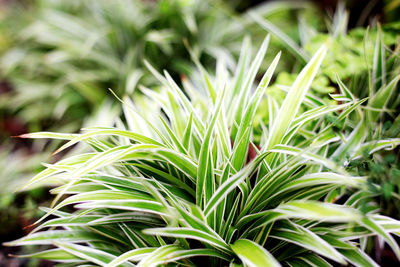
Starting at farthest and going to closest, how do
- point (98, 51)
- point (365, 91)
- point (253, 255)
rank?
point (98, 51) → point (365, 91) → point (253, 255)

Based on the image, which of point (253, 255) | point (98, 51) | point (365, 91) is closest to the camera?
point (253, 255)

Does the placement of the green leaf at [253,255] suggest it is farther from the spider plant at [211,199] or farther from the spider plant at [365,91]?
the spider plant at [365,91]

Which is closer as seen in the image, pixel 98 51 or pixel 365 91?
pixel 365 91

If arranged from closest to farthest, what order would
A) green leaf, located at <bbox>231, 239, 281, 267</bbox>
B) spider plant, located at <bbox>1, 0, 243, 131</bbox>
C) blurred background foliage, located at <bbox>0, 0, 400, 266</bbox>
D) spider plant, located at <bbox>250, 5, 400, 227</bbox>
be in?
green leaf, located at <bbox>231, 239, 281, 267</bbox> → spider plant, located at <bbox>250, 5, 400, 227</bbox> → blurred background foliage, located at <bbox>0, 0, 400, 266</bbox> → spider plant, located at <bbox>1, 0, 243, 131</bbox>

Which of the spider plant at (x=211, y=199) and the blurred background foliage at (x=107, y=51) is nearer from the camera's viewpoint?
the spider plant at (x=211, y=199)

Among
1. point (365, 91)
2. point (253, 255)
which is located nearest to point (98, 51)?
point (365, 91)

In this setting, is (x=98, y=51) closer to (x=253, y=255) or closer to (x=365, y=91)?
(x=365, y=91)

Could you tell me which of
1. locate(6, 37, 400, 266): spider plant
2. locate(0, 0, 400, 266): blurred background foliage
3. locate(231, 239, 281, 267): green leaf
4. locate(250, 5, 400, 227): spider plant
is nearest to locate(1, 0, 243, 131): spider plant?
locate(0, 0, 400, 266): blurred background foliage

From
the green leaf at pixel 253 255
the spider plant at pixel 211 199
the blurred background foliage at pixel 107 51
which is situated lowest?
the green leaf at pixel 253 255

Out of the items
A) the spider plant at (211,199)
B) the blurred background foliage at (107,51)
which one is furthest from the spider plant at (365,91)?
the blurred background foliage at (107,51)

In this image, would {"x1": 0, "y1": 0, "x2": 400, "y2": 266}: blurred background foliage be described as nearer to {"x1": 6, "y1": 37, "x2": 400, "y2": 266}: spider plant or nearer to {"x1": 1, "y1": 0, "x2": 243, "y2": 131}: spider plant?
{"x1": 1, "y1": 0, "x2": 243, "y2": 131}: spider plant

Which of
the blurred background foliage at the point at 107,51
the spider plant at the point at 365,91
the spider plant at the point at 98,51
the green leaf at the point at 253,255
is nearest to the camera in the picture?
the green leaf at the point at 253,255

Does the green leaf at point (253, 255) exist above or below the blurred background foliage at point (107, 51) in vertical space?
below

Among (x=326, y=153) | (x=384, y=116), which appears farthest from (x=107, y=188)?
(x=384, y=116)
